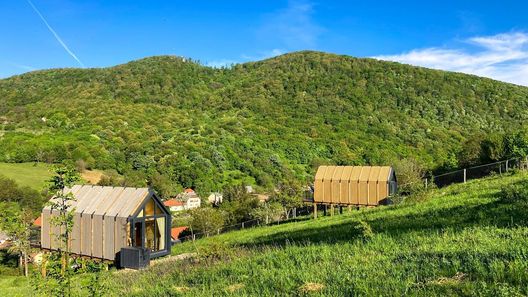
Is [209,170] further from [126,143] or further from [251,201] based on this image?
[251,201]

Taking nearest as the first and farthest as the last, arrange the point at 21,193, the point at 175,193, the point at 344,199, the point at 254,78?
1. the point at 344,199
2. the point at 21,193
3. the point at 175,193
4. the point at 254,78

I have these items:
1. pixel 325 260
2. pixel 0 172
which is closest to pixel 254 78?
pixel 0 172

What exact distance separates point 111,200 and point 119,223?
1.95 meters

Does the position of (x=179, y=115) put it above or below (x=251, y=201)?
above

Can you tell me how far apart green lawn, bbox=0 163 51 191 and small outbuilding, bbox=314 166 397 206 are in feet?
153

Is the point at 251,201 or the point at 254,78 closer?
the point at 251,201

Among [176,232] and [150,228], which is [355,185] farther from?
[176,232]

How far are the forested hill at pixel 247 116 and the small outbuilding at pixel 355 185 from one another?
3461 centimetres

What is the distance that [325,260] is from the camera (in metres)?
8.59

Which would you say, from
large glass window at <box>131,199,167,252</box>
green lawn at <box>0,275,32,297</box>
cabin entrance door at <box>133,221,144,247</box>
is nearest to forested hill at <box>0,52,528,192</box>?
green lawn at <box>0,275,32,297</box>

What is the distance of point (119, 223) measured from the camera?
784 inches

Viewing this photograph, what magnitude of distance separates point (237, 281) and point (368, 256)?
2862 mm

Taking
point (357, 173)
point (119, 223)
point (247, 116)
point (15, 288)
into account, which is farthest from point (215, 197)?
point (15, 288)

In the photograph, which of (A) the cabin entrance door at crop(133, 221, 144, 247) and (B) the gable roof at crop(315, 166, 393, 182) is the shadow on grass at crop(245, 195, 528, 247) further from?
(B) the gable roof at crop(315, 166, 393, 182)
